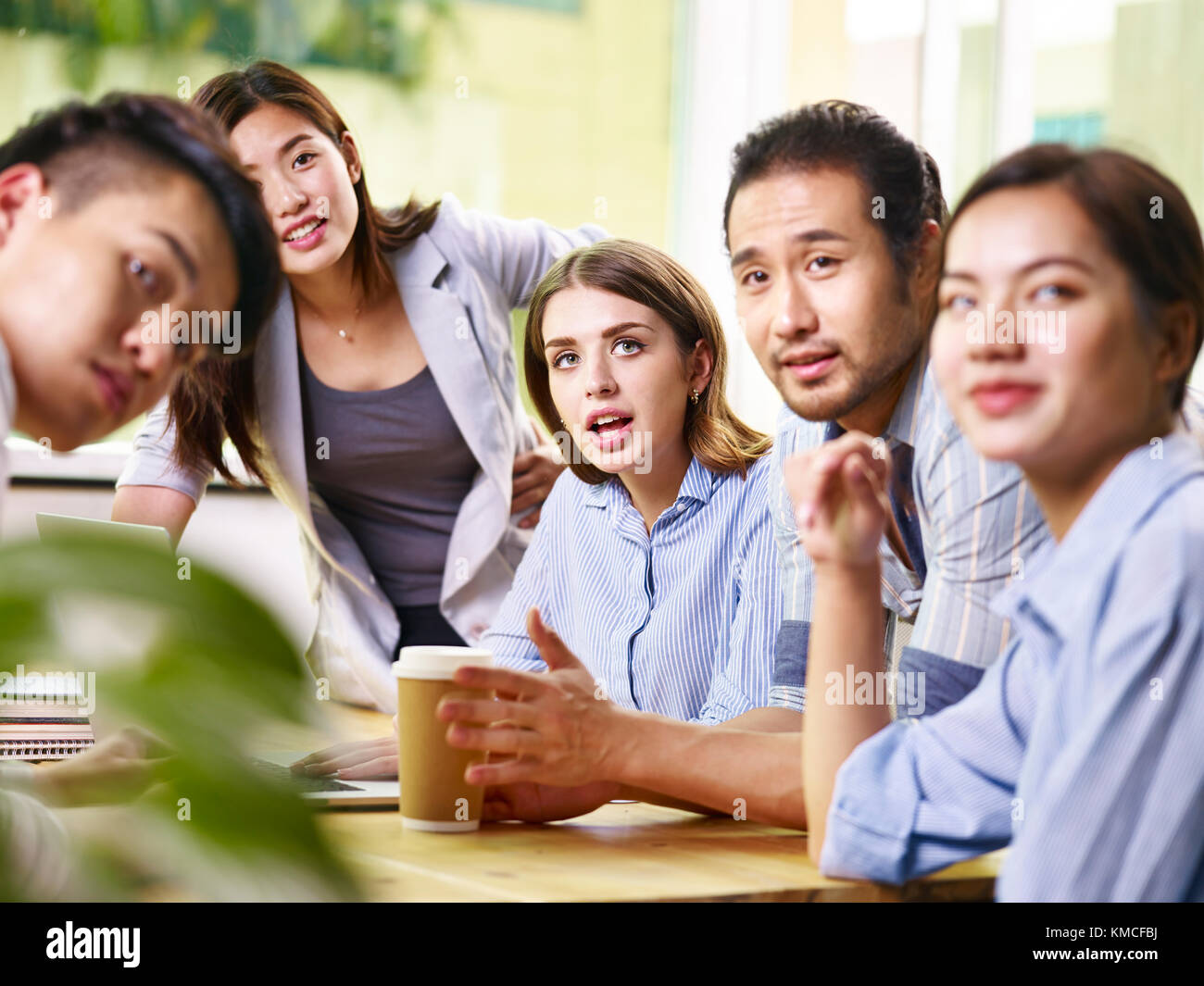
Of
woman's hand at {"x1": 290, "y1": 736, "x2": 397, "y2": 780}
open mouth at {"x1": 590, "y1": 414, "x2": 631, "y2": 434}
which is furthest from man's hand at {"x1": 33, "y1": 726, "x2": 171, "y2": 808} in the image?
open mouth at {"x1": 590, "y1": 414, "x2": 631, "y2": 434}

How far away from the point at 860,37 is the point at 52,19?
2.28 m

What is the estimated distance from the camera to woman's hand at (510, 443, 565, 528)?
6.86 ft

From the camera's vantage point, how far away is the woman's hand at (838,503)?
38.9 inches

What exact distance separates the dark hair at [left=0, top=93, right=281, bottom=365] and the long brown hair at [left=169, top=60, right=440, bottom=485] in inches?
30.9

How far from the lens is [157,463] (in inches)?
76.3

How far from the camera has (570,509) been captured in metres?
1.75

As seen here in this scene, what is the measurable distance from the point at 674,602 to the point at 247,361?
0.76m

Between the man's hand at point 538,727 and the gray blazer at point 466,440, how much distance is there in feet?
2.72

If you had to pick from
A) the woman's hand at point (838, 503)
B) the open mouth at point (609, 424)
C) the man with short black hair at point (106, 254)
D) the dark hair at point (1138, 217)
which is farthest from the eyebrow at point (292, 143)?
the dark hair at point (1138, 217)

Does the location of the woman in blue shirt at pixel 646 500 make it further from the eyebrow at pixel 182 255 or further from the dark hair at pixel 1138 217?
the eyebrow at pixel 182 255

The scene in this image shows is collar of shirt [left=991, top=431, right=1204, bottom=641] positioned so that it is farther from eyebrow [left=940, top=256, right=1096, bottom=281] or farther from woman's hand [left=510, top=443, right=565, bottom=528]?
woman's hand [left=510, top=443, right=565, bottom=528]

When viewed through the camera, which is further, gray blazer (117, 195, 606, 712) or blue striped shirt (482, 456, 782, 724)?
gray blazer (117, 195, 606, 712)

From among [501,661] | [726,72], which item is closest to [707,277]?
[726,72]

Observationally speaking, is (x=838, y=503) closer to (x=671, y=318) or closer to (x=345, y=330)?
(x=671, y=318)
